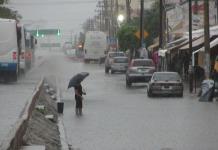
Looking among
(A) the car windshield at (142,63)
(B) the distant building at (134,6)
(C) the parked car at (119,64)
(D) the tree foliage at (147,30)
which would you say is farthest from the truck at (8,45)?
(B) the distant building at (134,6)

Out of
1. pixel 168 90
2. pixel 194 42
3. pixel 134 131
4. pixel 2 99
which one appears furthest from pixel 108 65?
pixel 134 131

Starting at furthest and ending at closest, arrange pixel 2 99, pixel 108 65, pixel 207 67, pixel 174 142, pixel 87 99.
Answer: pixel 108 65
pixel 207 67
pixel 87 99
pixel 2 99
pixel 174 142

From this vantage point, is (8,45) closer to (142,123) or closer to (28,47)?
(28,47)

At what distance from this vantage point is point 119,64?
71500 millimetres

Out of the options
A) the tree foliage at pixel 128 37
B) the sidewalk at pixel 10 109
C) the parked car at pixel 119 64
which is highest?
the tree foliage at pixel 128 37

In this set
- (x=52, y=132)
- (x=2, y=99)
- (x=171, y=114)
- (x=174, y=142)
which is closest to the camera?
(x=174, y=142)

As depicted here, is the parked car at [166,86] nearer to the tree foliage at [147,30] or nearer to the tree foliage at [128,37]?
the tree foliage at [147,30]

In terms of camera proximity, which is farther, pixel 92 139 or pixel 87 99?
pixel 87 99

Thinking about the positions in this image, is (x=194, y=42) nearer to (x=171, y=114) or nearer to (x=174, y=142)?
(x=171, y=114)

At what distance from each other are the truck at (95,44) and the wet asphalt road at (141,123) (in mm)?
60813

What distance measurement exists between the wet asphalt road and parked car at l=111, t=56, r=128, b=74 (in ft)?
97.7

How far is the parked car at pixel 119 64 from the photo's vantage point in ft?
232

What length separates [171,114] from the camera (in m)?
29.0

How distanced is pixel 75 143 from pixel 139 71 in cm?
3083
